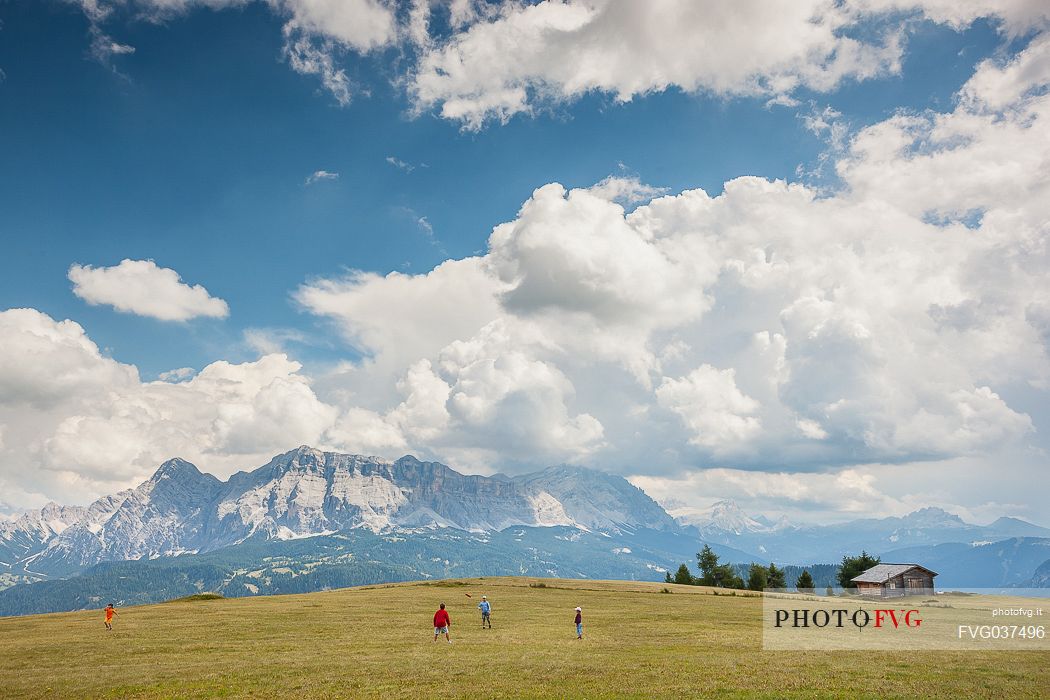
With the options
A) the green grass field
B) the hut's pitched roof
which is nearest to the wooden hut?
the hut's pitched roof

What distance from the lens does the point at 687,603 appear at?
94.7 metres

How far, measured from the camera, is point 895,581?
13475cm

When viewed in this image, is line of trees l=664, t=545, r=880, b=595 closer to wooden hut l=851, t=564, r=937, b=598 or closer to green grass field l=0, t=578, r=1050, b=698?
wooden hut l=851, t=564, r=937, b=598

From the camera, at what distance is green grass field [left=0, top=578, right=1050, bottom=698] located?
111 ft

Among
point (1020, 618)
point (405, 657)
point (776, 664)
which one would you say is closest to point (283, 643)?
point (405, 657)

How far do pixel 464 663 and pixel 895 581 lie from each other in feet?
418

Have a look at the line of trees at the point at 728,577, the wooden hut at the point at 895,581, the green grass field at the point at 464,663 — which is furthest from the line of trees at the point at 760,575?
the green grass field at the point at 464,663

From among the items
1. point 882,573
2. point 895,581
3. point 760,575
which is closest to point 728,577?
point 760,575

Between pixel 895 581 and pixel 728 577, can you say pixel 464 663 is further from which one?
pixel 728 577

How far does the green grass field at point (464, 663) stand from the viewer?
33906 millimetres

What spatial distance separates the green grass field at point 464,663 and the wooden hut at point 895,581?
82204 mm

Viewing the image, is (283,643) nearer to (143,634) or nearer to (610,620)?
(143,634)

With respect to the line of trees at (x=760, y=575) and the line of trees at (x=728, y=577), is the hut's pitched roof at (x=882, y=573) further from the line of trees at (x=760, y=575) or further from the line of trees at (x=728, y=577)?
the line of trees at (x=728, y=577)

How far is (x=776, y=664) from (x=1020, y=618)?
1949 inches
